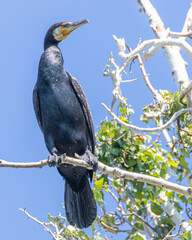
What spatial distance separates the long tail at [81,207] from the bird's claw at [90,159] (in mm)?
321

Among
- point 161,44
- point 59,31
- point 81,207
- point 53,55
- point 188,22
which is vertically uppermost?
point 188,22

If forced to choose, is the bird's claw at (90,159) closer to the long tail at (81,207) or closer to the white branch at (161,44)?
the long tail at (81,207)

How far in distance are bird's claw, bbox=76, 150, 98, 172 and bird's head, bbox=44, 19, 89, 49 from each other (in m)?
1.19

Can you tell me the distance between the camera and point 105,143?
5.12 m

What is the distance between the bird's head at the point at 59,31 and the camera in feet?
17.4

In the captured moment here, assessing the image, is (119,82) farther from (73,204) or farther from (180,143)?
(73,204)

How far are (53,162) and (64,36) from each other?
1467 mm

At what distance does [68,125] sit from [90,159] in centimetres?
42

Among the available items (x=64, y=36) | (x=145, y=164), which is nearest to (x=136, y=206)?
(x=145, y=164)

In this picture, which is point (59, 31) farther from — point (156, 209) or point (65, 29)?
point (156, 209)

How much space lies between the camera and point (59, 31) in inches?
209

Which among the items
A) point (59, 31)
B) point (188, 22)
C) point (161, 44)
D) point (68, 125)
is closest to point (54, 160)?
point (68, 125)

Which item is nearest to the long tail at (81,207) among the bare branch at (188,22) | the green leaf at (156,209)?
the green leaf at (156,209)

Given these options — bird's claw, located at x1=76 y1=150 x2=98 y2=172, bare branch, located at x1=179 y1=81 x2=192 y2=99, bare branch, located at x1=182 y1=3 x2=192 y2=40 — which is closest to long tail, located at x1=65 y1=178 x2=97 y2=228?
bird's claw, located at x1=76 y1=150 x2=98 y2=172
